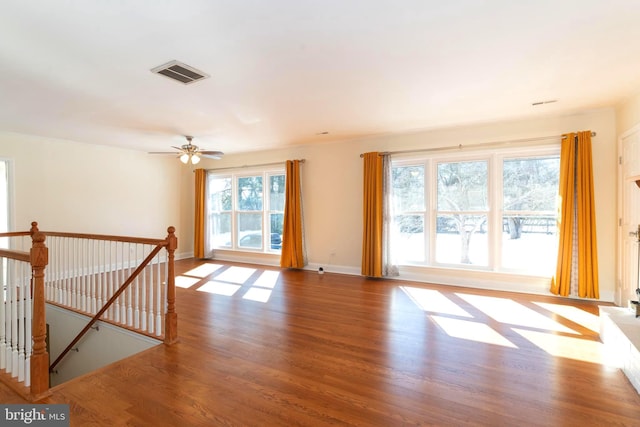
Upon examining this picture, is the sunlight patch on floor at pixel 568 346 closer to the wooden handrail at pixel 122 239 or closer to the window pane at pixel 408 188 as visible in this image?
the window pane at pixel 408 188

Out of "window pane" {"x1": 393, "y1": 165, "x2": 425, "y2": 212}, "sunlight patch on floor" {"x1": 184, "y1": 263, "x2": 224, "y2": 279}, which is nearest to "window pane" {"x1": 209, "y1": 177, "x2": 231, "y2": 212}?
"sunlight patch on floor" {"x1": 184, "y1": 263, "x2": 224, "y2": 279}

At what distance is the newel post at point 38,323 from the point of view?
2.11 metres

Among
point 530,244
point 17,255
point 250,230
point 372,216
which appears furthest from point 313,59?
point 250,230

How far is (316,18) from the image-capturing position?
6.81 ft

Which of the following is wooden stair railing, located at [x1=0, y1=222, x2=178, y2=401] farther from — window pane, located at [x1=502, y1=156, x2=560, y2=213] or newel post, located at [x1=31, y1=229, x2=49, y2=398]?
window pane, located at [x1=502, y1=156, x2=560, y2=213]

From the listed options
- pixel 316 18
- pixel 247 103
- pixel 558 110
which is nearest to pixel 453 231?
pixel 558 110

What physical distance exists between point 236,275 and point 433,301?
3564 mm

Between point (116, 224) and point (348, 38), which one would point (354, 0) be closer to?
point (348, 38)

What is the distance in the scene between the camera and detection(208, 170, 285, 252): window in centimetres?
688

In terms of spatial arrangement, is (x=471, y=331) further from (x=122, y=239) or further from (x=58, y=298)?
(x=58, y=298)

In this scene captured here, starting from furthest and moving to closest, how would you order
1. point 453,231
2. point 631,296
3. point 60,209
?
1. point 60,209
2. point 453,231
3. point 631,296

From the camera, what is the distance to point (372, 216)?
5488 millimetres

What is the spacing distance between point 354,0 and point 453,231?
13.6 feet

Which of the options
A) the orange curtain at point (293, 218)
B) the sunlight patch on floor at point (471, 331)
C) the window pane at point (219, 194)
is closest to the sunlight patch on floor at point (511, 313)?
the sunlight patch on floor at point (471, 331)
